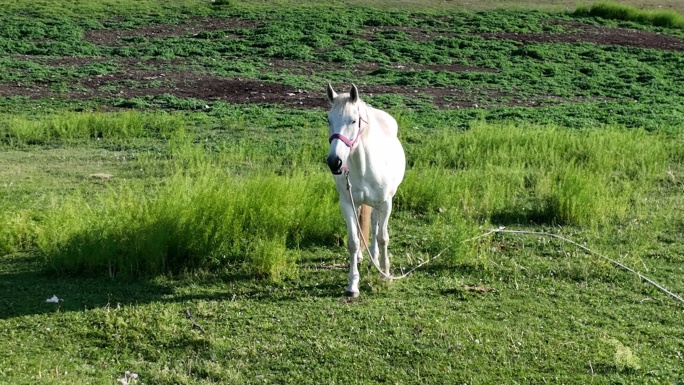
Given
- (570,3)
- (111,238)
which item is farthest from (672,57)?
(111,238)

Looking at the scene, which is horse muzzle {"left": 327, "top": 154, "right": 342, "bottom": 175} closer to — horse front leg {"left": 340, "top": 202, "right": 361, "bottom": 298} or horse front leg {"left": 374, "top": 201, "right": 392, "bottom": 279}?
horse front leg {"left": 340, "top": 202, "right": 361, "bottom": 298}

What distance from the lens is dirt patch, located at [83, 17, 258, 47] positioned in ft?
70.8

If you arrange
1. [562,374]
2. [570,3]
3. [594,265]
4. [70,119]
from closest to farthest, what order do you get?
[562,374]
[594,265]
[70,119]
[570,3]

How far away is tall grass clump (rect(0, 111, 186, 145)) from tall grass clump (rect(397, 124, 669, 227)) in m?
4.06

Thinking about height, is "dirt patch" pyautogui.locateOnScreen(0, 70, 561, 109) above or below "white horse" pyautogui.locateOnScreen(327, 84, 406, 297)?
below

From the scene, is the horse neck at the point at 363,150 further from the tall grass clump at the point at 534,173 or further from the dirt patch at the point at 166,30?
the dirt patch at the point at 166,30

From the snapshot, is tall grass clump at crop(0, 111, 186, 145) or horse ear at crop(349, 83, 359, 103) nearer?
horse ear at crop(349, 83, 359, 103)

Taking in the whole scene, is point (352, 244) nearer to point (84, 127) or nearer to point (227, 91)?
point (84, 127)

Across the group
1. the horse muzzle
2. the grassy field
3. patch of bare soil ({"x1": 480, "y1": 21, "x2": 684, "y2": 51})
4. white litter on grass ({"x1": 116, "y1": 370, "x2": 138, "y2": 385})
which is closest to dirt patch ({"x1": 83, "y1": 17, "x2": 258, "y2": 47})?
the grassy field

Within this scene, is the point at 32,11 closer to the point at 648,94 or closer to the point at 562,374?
the point at 648,94

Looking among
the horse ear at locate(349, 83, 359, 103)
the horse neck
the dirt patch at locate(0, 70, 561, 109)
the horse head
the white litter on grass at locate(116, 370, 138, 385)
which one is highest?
the horse ear at locate(349, 83, 359, 103)

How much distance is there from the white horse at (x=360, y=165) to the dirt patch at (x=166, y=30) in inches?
616

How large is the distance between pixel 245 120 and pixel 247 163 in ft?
9.92

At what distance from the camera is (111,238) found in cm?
716
